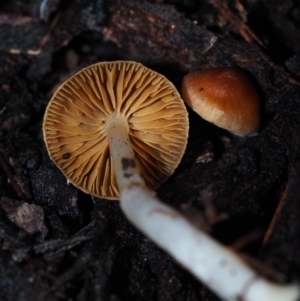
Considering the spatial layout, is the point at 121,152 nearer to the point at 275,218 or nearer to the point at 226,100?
the point at 226,100

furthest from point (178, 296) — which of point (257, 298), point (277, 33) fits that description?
point (277, 33)

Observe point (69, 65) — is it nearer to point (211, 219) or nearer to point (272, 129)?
point (272, 129)

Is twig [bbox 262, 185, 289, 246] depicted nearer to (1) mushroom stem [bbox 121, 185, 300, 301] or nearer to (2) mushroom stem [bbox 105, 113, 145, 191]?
(1) mushroom stem [bbox 121, 185, 300, 301]

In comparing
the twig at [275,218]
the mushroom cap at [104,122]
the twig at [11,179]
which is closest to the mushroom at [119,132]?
the mushroom cap at [104,122]

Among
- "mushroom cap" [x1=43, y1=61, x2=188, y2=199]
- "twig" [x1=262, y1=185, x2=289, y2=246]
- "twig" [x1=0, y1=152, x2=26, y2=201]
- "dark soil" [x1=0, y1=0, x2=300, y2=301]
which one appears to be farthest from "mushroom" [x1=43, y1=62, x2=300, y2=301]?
"twig" [x1=262, y1=185, x2=289, y2=246]

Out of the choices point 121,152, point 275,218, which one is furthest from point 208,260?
point 121,152

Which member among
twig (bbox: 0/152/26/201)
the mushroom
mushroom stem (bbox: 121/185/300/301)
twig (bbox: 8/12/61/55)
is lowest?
twig (bbox: 0/152/26/201)
